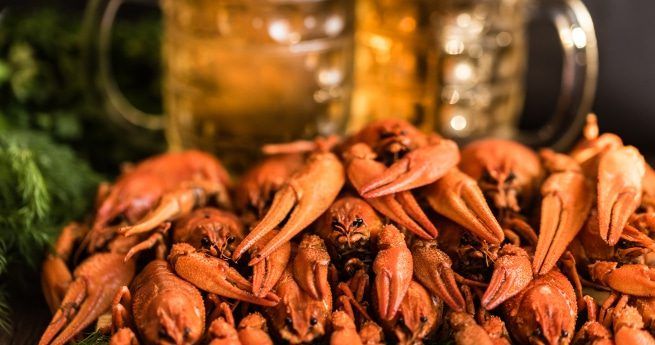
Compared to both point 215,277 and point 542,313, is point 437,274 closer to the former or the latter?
point 542,313

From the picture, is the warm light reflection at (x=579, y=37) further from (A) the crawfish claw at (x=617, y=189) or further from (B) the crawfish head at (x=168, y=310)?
(B) the crawfish head at (x=168, y=310)

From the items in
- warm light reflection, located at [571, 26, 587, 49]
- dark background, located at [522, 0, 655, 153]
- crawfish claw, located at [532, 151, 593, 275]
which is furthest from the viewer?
dark background, located at [522, 0, 655, 153]

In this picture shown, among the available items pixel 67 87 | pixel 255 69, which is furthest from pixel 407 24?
pixel 67 87

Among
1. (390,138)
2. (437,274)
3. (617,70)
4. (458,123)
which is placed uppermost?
(390,138)

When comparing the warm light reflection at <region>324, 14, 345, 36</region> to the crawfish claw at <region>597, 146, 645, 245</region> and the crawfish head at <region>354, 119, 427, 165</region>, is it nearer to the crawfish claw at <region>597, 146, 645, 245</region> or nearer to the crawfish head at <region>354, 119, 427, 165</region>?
the crawfish head at <region>354, 119, 427, 165</region>

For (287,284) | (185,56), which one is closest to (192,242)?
(287,284)

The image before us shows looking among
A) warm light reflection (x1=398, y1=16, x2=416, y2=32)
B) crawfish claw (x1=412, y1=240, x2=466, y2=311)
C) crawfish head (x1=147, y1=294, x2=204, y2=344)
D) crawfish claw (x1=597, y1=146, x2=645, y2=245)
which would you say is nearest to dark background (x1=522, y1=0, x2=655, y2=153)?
warm light reflection (x1=398, y1=16, x2=416, y2=32)

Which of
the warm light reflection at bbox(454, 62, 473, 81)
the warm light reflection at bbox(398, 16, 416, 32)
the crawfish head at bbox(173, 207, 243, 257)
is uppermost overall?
the warm light reflection at bbox(398, 16, 416, 32)
